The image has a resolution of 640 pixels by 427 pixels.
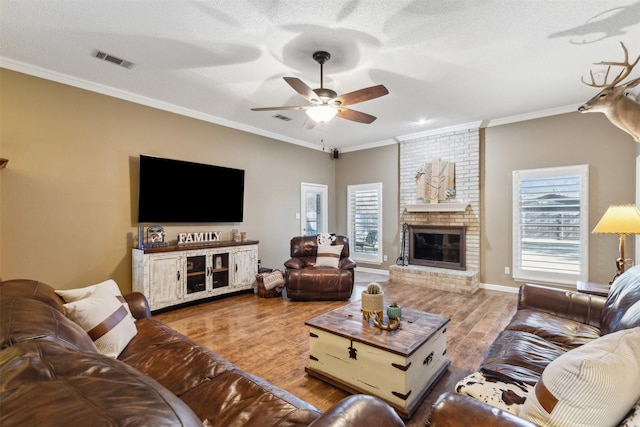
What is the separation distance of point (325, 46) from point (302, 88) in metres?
0.55

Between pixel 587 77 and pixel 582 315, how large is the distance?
2895 millimetres

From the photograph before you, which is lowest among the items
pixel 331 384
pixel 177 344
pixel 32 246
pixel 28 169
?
pixel 331 384

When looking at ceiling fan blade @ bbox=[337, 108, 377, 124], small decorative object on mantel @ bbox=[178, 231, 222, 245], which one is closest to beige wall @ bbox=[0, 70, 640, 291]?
small decorative object on mantel @ bbox=[178, 231, 222, 245]

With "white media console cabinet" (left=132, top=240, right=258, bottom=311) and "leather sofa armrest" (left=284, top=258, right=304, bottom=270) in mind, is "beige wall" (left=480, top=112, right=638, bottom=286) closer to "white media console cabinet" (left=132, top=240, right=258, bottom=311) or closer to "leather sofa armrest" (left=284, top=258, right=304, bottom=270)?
"leather sofa armrest" (left=284, top=258, right=304, bottom=270)

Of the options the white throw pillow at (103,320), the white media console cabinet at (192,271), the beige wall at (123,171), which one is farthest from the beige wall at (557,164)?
the white throw pillow at (103,320)

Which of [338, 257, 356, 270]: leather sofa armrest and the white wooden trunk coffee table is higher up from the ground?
[338, 257, 356, 270]: leather sofa armrest

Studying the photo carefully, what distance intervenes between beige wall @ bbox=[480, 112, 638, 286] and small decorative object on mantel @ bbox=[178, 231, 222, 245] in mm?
4773

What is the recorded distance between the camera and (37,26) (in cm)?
261

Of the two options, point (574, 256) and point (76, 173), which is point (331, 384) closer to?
point (76, 173)

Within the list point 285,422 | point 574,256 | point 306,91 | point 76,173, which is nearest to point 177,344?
point 285,422

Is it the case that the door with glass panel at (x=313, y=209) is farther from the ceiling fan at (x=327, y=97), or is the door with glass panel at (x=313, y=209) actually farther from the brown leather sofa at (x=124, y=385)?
the brown leather sofa at (x=124, y=385)

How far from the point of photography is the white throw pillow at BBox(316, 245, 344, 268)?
4973 mm

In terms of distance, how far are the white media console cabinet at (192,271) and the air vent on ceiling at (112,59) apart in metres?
2.23

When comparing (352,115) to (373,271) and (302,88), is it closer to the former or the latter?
(302,88)
